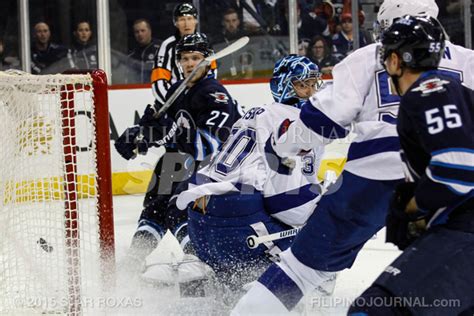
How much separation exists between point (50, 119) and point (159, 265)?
3.24ft

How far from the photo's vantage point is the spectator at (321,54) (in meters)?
7.38

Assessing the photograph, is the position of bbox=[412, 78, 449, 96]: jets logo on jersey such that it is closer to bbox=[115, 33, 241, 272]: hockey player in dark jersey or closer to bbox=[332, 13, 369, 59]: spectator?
bbox=[115, 33, 241, 272]: hockey player in dark jersey

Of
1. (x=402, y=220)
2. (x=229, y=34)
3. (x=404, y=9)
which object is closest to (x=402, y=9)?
(x=404, y=9)

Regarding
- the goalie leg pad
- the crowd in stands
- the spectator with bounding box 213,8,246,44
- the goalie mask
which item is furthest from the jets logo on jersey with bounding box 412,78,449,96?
the spectator with bounding box 213,8,246,44

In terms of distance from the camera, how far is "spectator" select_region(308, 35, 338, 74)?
24.2 ft

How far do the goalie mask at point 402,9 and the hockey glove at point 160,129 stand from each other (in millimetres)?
1600

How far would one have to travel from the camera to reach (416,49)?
214cm

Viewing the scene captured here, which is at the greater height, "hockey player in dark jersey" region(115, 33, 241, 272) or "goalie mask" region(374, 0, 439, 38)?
"goalie mask" region(374, 0, 439, 38)

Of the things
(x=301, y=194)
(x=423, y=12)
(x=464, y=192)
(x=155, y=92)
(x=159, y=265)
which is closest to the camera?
(x=464, y=192)

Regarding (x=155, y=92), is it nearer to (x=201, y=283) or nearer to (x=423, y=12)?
(x=201, y=283)

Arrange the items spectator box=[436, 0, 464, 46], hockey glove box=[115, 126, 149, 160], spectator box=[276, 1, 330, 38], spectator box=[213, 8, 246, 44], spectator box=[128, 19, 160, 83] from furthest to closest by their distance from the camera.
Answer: spectator box=[436, 0, 464, 46], spectator box=[276, 1, 330, 38], spectator box=[213, 8, 246, 44], spectator box=[128, 19, 160, 83], hockey glove box=[115, 126, 149, 160]

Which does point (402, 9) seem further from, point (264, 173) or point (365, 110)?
point (264, 173)

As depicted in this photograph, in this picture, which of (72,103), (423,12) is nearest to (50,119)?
(72,103)

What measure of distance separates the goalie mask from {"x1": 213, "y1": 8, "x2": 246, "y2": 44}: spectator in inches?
178
